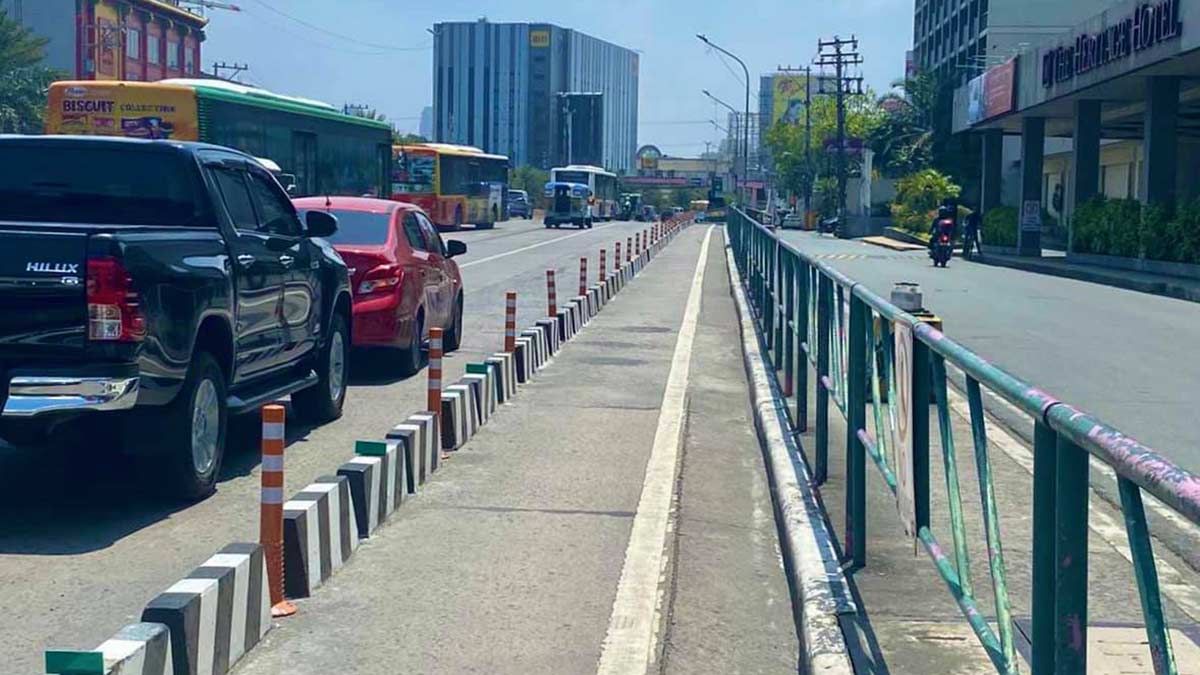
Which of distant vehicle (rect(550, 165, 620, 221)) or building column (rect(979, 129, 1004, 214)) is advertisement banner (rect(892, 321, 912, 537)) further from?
distant vehicle (rect(550, 165, 620, 221))

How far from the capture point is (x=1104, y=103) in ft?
145

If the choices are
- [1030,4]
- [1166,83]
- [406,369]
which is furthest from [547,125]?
[406,369]

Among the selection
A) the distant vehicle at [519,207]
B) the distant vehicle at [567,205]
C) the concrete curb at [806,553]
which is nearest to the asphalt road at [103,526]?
the concrete curb at [806,553]

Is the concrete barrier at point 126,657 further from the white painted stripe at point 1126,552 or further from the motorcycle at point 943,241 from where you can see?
the motorcycle at point 943,241

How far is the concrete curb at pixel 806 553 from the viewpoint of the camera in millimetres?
5691

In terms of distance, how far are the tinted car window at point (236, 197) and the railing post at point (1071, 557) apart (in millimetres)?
6998

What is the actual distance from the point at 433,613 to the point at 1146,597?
13.4 ft

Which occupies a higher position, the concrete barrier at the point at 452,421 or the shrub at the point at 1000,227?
the shrub at the point at 1000,227

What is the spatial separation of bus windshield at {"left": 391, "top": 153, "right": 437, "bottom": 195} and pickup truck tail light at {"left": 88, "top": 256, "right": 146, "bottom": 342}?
4678 centimetres

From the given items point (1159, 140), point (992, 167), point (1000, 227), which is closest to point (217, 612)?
point (1159, 140)

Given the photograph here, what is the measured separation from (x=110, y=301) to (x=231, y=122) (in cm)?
1939

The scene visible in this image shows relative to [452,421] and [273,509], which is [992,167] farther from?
[273,509]

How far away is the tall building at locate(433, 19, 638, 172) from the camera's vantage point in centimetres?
15962

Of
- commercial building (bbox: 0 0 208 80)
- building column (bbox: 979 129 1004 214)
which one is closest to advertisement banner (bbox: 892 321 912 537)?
building column (bbox: 979 129 1004 214)
